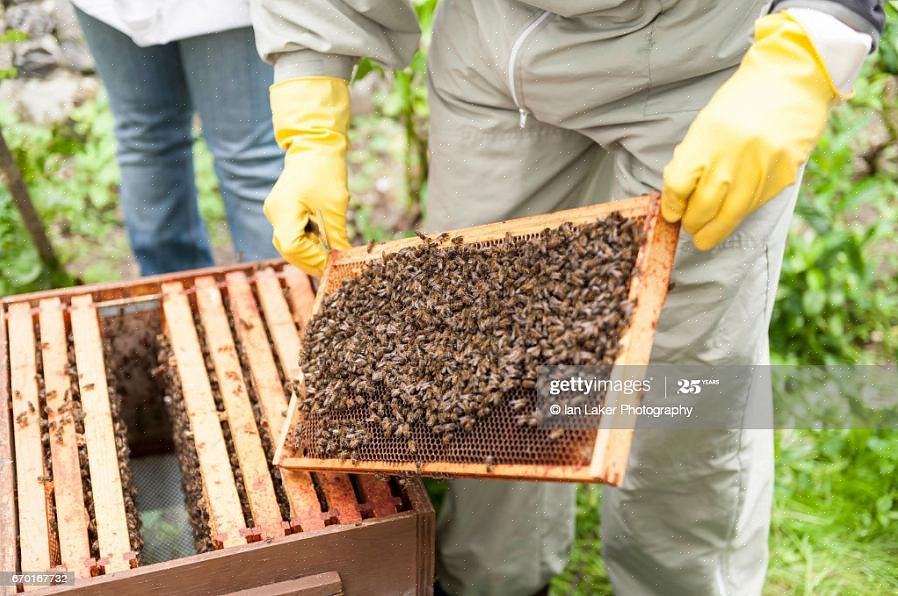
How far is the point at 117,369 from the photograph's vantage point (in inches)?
118

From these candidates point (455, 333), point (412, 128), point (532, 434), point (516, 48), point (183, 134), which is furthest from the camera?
point (412, 128)

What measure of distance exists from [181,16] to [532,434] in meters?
2.26

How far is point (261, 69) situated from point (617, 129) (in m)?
1.64

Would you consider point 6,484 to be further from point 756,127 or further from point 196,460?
point 756,127

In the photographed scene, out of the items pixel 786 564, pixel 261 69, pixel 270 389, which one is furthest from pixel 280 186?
pixel 786 564

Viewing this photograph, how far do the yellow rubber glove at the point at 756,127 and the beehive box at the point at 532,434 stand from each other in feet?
0.28

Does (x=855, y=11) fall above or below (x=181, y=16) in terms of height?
below

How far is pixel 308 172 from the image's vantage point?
8.33ft

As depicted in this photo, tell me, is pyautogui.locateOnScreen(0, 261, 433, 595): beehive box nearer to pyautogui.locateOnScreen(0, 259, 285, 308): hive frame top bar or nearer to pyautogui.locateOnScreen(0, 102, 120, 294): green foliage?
pyautogui.locateOnScreen(0, 259, 285, 308): hive frame top bar

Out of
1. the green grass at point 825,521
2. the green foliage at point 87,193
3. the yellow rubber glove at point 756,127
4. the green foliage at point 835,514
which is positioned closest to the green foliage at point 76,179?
the green foliage at point 87,193

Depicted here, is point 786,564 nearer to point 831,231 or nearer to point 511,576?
point 511,576

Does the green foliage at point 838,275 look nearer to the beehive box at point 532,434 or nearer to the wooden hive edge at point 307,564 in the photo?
the beehive box at point 532,434

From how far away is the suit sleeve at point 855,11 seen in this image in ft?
5.90

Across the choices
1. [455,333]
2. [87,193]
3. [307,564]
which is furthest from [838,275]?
[87,193]
